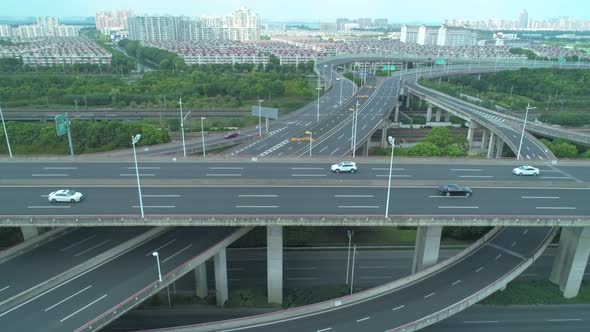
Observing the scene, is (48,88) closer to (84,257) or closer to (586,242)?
(84,257)

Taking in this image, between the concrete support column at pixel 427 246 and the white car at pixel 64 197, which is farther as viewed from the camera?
the concrete support column at pixel 427 246

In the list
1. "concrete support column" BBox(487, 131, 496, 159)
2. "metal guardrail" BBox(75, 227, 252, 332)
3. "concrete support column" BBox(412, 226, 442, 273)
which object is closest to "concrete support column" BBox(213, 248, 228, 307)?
"metal guardrail" BBox(75, 227, 252, 332)

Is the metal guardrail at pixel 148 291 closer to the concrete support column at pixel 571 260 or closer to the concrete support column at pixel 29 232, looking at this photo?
the concrete support column at pixel 29 232

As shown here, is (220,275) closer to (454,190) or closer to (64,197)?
(64,197)

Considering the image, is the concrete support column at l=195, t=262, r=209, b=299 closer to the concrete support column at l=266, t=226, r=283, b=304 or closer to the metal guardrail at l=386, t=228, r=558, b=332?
the concrete support column at l=266, t=226, r=283, b=304

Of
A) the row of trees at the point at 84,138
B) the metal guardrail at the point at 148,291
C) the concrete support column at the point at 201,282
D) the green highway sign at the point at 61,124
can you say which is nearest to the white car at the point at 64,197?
the metal guardrail at the point at 148,291

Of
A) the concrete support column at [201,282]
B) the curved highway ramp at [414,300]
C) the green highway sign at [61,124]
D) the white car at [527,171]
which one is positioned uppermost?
the green highway sign at [61,124]

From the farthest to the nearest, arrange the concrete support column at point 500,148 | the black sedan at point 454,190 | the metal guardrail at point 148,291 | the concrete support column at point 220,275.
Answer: the concrete support column at point 500,148 < the black sedan at point 454,190 < the concrete support column at point 220,275 < the metal guardrail at point 148,291
